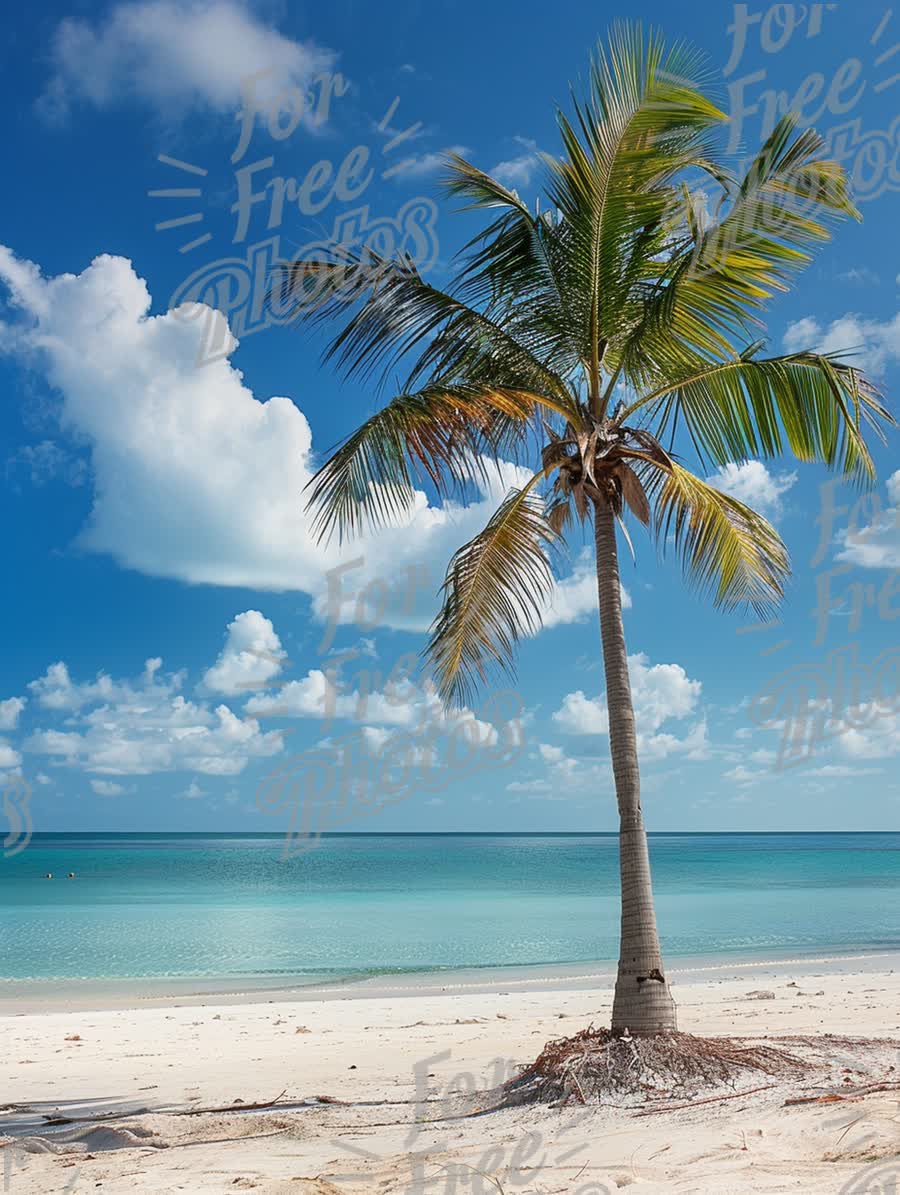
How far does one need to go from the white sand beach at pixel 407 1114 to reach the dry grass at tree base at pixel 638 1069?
0.18m

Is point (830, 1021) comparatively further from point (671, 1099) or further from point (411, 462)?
point (411, 462)

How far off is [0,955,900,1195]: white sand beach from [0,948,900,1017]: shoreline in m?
2.92

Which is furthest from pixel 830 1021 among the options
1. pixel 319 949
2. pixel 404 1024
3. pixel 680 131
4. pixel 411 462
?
pixel 319 949

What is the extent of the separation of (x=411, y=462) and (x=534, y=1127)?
4.40 meters

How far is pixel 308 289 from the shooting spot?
6941 millimetres

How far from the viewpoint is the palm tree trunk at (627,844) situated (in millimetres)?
6109

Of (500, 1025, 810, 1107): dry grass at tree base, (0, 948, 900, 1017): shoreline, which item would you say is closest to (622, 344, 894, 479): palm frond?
(500, 1025, 810, 1107): dry grass at tree base

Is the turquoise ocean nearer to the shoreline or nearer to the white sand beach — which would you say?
the shoreline

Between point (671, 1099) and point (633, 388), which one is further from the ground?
point (633, 388)

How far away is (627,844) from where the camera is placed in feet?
21.1

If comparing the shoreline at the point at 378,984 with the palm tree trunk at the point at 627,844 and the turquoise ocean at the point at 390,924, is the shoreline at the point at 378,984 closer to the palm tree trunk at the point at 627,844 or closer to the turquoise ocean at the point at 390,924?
the turquoise ocean at the point at 390,924

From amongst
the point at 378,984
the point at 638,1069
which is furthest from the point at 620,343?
the point at 378,984

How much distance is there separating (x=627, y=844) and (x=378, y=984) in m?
10.8

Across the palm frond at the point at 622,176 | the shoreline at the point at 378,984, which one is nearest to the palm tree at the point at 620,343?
the palm frond at the point at 622,176
